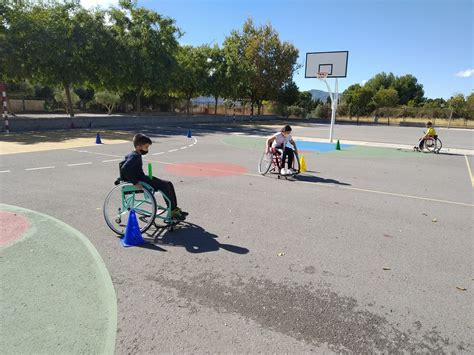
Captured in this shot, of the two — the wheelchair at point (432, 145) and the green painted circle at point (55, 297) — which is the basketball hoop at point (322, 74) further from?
the green painted circle at point (55, 297)

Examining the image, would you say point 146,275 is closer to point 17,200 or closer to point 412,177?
point 17,200

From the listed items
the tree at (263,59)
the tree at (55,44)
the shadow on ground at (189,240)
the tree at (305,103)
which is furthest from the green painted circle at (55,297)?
the tree at (305,103)

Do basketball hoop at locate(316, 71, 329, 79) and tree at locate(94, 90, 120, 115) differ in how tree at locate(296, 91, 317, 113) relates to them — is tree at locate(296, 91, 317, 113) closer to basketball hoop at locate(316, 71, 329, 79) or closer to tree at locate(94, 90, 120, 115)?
tree at locate(94, 90, 120, 115)

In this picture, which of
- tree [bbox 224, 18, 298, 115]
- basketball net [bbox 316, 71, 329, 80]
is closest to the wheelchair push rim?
basketball net [bbox 316, 71, 329, 80]

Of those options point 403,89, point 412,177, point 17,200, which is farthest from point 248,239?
point 403,89

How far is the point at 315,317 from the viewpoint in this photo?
3.26m

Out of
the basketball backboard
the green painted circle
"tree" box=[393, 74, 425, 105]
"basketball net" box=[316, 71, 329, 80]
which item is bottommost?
the green painted circle

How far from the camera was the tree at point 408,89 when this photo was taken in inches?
2899

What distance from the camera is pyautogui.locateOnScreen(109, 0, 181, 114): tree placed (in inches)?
993

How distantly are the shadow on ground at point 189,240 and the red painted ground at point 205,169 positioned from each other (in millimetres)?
4253

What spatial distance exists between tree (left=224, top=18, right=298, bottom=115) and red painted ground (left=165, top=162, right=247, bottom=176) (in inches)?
1355

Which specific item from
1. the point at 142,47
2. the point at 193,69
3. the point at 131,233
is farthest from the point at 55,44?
the point at 131,233

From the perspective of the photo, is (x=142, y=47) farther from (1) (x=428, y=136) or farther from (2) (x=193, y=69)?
(1) (x=428, y=136)

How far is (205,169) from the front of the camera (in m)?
10.3
